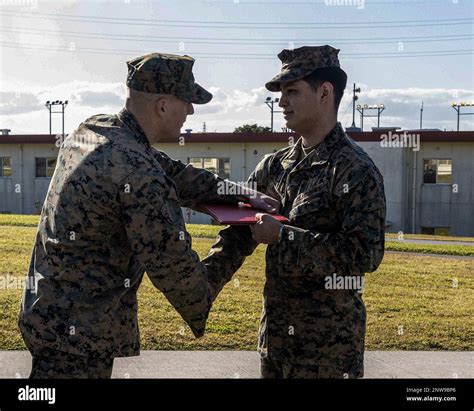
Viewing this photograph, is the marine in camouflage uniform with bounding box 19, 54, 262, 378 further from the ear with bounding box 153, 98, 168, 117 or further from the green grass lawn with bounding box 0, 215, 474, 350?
the green grass lawn with bounding box 0, 215, 474, 350

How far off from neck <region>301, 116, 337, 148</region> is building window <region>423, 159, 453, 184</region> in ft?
85.9

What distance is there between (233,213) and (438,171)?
2651cm

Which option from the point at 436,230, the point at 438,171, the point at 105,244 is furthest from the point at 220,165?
the point at 105,244

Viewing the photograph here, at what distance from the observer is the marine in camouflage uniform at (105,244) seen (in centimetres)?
291

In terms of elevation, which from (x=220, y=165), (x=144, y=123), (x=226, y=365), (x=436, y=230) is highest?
(x=220, y=165)

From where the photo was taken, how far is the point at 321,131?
3436 mm

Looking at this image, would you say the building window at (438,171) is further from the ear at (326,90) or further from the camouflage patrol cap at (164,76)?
the camouflage patrol cap at (164,76)

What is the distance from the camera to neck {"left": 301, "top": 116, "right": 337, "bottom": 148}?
3.42 meters

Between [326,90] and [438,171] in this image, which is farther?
[438,171]

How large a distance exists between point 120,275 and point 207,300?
1.42 feet

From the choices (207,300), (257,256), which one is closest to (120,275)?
(207,300)

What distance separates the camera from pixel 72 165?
9.72 ft

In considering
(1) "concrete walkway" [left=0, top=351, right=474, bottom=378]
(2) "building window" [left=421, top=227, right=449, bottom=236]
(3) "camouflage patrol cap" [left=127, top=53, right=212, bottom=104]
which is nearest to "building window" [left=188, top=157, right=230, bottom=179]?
(2) "building window" [left=421, top=227, right=449, bottom=236]

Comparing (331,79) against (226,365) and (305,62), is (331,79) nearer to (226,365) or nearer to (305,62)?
(305,62)
